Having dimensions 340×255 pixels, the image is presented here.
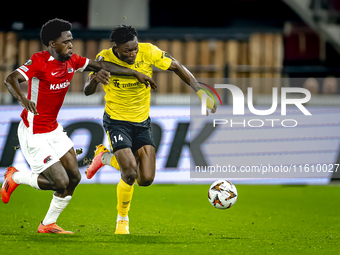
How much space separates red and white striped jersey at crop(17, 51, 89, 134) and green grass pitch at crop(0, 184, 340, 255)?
1.21 m

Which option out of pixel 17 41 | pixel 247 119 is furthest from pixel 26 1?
pixel 247 119

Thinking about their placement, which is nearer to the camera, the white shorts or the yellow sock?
the white shorts

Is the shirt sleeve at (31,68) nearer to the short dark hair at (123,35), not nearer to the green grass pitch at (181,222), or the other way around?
the short dark hair at (123,35)

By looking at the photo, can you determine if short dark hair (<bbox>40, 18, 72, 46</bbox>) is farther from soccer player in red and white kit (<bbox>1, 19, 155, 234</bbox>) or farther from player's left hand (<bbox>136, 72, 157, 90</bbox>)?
player's left hand (<bbox>136, 72, 157, 90</bbox>)

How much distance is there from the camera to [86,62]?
225 inches

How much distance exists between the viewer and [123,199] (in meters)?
5.61

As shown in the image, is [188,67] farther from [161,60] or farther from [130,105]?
[130,105]

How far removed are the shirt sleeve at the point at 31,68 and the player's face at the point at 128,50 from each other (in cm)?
90

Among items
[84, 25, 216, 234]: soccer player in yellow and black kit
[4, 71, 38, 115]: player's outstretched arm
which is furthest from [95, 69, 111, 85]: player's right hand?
[4, 71, 38, 115]: player's outstretched arm

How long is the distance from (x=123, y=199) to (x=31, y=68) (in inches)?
67.5

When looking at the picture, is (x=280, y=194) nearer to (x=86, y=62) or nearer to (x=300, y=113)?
(x=300, y=113)

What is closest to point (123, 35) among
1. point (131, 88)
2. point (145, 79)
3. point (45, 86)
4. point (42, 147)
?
point (145, 79)

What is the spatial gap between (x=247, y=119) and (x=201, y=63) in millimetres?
2267

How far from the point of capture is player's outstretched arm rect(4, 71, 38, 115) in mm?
4973
